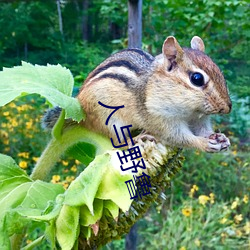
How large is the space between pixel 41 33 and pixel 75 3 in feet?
4.71

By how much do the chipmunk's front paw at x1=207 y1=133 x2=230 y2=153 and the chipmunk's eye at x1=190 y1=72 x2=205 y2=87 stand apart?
93 millimetres

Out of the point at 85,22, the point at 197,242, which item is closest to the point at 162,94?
the point at 197,242

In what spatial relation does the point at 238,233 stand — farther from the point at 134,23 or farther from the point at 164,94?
the point at 164,94

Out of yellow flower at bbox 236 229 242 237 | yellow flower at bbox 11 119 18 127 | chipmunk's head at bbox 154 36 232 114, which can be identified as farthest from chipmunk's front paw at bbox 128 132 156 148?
yellow flower at bbox 11 119 18 127

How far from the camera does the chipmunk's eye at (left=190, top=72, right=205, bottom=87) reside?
746mm

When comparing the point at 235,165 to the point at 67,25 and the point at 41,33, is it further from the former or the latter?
the point at 67,25

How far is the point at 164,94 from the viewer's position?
32.1 inches

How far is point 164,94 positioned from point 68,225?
365mm

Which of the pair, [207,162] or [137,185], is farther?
[207,162]

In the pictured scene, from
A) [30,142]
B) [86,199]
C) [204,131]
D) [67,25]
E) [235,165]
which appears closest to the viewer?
[86,199]

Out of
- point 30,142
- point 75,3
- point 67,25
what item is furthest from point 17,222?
point 75,3

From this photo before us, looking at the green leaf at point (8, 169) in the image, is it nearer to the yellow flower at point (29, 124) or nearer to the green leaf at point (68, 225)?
the green leaf at point (68, 225)

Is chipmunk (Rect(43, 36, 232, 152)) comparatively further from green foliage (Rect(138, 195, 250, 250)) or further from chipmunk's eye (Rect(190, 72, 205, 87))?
green foliage (Rect(138, 195, 250, 250))

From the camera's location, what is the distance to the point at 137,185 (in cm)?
55
